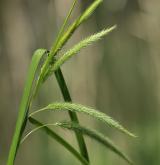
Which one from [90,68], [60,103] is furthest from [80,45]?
[90,68]

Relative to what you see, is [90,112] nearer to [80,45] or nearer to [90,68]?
[80,45]

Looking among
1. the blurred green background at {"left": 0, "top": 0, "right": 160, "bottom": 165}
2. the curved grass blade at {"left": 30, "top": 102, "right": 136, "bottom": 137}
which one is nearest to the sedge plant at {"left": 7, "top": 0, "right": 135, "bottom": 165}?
the curved grass blade at {"left": 30, "top": 102, "right": 136, "bottom": 137}

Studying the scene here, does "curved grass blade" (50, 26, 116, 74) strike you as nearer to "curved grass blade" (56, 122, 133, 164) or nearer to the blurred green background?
"curved grass blade" (56, 122, 133, 164)

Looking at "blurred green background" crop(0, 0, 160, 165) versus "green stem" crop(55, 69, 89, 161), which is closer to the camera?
"green stem" crop(55, 69, 89, 161)

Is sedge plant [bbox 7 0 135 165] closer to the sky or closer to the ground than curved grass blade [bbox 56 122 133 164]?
closer to the sky

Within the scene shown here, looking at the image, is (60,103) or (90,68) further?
(90,68)

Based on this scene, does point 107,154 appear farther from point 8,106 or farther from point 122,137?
point 8,106

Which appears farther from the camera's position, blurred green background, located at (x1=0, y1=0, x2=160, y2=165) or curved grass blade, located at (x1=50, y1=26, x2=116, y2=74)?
blurred green background, located at (x1=0, y1=0, x2=160, y2=165)

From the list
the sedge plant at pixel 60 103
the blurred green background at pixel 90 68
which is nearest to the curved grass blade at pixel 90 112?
the sedge plant at pixel 60 103

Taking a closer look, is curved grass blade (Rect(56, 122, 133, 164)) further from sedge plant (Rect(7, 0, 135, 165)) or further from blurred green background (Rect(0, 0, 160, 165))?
blurred green background (Rect(0, 0, 160, 165))
